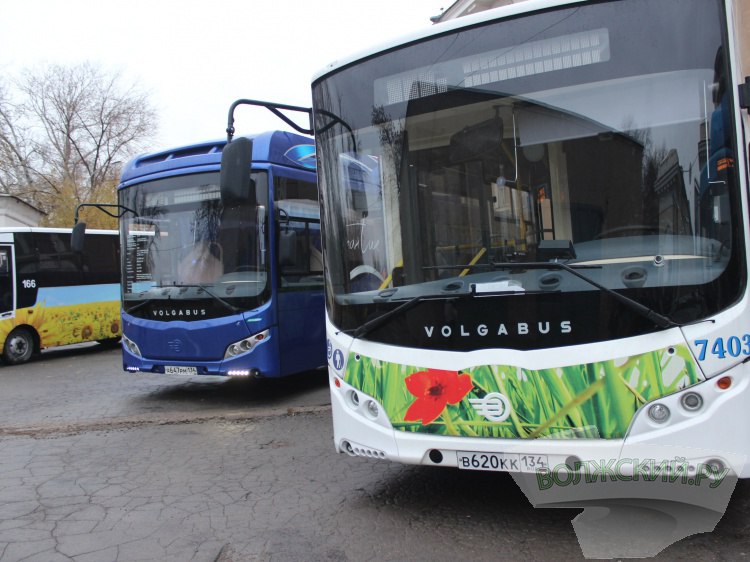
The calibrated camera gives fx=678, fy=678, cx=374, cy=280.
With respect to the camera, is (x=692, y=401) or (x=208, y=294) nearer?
(x=692, y=401)

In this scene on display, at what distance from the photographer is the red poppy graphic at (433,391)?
13.1ft

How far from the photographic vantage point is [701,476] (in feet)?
11.7

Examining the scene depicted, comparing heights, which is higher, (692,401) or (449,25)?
(449,25)

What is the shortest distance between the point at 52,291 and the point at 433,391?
1280cm

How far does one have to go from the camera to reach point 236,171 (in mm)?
5082

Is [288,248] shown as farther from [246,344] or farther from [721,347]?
[721,347]

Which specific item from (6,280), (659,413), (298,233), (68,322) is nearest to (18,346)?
(68,322)

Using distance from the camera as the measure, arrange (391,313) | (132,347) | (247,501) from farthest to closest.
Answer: (132,347) → (247,501) → (391,313)

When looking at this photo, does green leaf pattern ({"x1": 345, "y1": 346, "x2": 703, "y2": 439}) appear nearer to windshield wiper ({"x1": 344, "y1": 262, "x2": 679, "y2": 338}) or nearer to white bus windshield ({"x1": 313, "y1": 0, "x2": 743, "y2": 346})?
windshield wiper ({"x1": 344, "y1": 262, "x2": 679, "y2": 338})

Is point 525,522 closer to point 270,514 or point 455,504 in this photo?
point 455,504

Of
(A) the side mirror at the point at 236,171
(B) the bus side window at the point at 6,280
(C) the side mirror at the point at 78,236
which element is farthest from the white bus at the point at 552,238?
(B) the bus side window at the point at 6,280

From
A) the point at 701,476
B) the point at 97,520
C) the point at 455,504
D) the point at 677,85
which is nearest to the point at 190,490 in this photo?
the point at 97,520

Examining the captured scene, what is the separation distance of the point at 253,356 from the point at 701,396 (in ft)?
18.1

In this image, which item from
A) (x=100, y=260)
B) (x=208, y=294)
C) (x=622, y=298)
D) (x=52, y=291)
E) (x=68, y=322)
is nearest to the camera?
(x=622, y=298)
